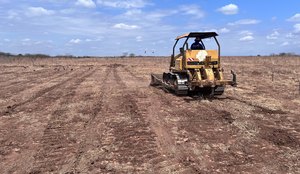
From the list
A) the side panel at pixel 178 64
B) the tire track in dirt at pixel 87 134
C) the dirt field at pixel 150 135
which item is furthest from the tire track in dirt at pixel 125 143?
the side panel at pixel 178 64

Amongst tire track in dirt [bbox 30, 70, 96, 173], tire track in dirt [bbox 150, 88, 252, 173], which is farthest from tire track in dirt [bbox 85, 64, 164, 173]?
tire track in dirt [bbox 30, 70, 96, 173]

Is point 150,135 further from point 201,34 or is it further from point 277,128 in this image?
point 201,34

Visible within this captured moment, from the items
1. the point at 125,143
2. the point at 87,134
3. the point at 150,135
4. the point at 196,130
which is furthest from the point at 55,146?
the point at 196,130

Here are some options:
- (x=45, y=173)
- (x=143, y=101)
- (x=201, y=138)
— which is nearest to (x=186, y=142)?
(x=201, y=138)

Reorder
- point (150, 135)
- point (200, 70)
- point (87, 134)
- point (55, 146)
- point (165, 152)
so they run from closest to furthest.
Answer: point (165, 152) → point (55, 146) → point (150, 135) → point (87, 134) → point (200, 70)

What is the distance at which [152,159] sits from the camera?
6363 millimetres

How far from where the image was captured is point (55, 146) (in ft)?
23.6

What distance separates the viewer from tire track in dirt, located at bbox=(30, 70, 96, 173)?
6.09 m

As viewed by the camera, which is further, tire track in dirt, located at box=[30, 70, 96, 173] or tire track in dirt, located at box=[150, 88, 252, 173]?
tire track in dirt, located at box=[150, 88, 252, 173]

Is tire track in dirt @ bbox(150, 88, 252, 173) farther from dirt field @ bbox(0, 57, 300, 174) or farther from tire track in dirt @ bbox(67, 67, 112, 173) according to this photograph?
tire track in dirt @ bbox(67, 67, 112, 173)

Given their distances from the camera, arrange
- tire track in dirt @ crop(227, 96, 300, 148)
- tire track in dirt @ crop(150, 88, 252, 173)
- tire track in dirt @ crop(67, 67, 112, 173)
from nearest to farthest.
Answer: tire track in dirt @ crop(67, 67, 112, 173) < tire track in dirt @ crop(150, 88, 252, 173) < tire track in dirt @ crop(227, 96, 300, 148)

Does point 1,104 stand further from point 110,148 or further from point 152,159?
point 152,159

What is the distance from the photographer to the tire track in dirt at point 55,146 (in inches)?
240

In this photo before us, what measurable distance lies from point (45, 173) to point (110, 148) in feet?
5.01
